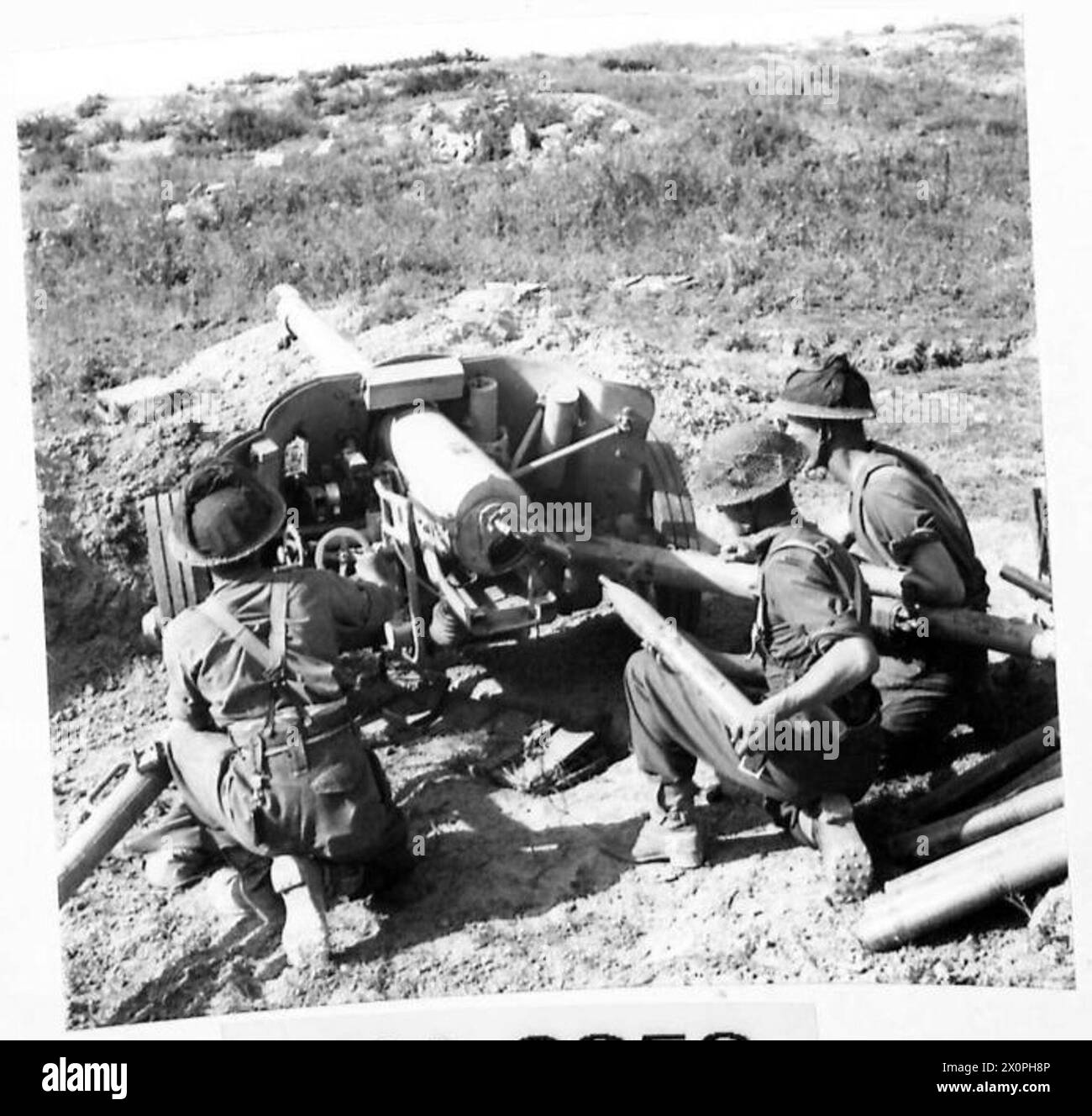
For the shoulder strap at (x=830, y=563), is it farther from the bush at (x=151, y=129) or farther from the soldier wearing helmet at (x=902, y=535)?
the bush at (x=151, y=129)

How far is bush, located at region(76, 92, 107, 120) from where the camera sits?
13852mm

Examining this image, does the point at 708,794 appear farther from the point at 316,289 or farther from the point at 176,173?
the point at 176,173

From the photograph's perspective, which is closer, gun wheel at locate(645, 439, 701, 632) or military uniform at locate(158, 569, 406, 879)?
military uniform at locate(158, 569, 406, 879)

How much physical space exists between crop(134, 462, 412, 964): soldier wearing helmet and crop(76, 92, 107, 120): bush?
11.8 feet

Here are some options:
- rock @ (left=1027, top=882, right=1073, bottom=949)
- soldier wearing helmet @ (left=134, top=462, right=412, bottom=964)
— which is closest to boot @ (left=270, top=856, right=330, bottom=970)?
soldier wearing helmet @ (left=134, top=462, right=412, bottom=964)

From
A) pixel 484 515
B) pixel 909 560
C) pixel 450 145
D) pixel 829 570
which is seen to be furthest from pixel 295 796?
pixel 450 145

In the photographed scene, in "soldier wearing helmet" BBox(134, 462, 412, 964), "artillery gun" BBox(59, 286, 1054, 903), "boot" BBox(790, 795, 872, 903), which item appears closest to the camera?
"soldier wearing helmet" BBox(134, 462, 412, 964)

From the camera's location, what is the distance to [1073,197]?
12.7m

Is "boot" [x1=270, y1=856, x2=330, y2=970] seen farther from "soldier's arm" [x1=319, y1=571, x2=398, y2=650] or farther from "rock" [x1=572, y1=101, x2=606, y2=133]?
"rock" [x1=572, y1=101, x2=606, y2=133]

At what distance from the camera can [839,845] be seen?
1135 cm

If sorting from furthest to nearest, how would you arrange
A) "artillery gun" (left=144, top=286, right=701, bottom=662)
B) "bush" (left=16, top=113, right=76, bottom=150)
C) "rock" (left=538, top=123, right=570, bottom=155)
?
"rock" (left=538, top=123, right=570, bottom=155) < "bush" (left=16, top=113, right=76, bottom=150) < "artillery gun" (left=144, top=286, right=701, bottom=662)

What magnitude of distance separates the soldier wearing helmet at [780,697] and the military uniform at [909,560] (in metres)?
0.52

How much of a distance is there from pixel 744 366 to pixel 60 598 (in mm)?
4444
